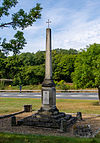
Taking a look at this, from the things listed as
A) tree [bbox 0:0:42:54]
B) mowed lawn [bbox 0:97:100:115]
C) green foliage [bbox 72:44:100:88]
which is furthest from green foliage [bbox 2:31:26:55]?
green foliage [bbox 72:44:100:88]

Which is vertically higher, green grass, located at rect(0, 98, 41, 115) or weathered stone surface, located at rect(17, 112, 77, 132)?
weathered stone surface, located at rect(17, 112, 77, 132)

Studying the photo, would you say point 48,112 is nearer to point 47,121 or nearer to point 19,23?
point 47,121

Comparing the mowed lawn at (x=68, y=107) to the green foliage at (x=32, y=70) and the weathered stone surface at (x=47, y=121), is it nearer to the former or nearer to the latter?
the weathered stone surface at (x=47, y=121)

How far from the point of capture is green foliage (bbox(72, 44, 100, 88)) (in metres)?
18.6

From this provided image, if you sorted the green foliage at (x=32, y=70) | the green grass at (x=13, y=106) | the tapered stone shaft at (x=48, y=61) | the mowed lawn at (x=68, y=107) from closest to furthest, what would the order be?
the tapered stone shaft at (x=48, y=61), the mowed lawn at (x=68, y=107), the green grass at (x=13, y=106), the green foliage at (x=32, y=70)

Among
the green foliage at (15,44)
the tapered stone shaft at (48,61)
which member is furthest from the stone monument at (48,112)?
the green foliage at (15,44)

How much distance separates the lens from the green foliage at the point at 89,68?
1861 cm

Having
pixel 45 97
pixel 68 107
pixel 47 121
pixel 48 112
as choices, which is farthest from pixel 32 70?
pixel 47 121

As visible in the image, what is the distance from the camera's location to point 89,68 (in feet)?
62.2

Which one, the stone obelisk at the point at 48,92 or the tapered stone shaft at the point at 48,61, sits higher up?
the tapered stone shaft at the point at 48,61

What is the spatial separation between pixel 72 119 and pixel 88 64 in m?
8.73

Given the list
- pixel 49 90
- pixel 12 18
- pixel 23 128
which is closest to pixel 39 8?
pixel 12 18

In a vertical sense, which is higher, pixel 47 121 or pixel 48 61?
pixel 48 61

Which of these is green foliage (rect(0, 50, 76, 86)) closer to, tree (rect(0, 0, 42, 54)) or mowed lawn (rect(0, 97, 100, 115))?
mowed lawn (rect(0, 97, 100, 115))
